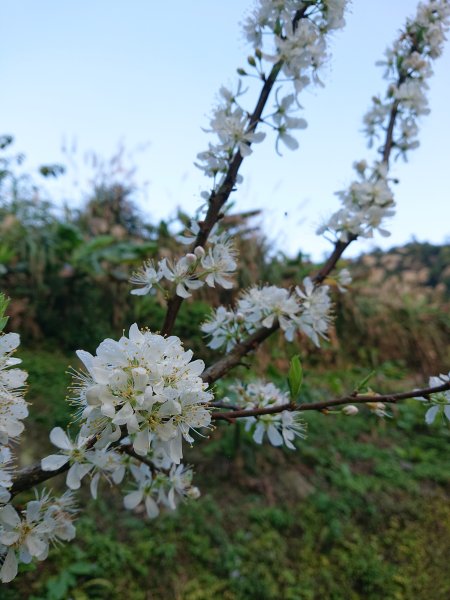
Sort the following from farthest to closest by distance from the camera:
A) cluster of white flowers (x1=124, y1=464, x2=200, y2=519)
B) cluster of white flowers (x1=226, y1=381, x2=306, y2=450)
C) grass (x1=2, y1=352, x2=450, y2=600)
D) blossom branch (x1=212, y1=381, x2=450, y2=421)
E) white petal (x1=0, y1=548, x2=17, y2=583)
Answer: grass (x1=2, y1=352, x2=450, y2=600)
cluster of white flowers (x1=124, y1=464, x2=200, y2=519)
cluster of white flowers (x1=226, y1=381, x2=306, y2=450)
blossom branch (x1=212, y1=381, x2=450, y2=421)
white petal (x1=0, y1=548, x2=17, y2=583)

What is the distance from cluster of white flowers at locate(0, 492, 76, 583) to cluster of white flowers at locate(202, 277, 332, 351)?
555 mm

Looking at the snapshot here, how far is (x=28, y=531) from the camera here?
2.67ft

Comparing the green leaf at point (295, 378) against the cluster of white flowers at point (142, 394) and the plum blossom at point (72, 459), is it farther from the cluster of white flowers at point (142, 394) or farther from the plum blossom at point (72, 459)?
the plum blossom at point (72, 459)

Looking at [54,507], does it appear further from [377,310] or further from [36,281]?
[377,310]

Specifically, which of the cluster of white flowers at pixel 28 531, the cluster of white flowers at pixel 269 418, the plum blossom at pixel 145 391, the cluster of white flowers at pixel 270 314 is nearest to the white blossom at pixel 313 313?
the cluster of white flowers at pixel 270 314

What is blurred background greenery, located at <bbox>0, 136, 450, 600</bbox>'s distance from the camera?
2189 mm

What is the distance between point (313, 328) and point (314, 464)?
2266 millimetres

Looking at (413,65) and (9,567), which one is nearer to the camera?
(9,567)

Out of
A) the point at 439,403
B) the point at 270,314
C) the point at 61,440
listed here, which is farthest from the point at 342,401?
the point at 61,440

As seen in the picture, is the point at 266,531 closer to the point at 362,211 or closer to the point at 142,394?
the point at 362,211

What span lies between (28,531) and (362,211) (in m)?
1.31

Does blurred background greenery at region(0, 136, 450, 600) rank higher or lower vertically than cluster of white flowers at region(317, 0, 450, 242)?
lower

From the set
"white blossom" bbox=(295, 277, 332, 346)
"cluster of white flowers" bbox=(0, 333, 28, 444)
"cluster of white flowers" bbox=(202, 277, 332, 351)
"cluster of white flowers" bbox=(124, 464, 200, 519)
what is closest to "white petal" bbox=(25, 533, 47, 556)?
"cluster of white flowers" bbox=(0, 333, 28, 444)

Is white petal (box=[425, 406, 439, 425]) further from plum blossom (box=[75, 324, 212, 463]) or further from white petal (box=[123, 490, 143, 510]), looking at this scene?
white petal (box=[123, 490, 143, 510])
